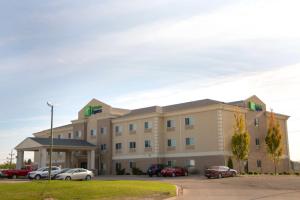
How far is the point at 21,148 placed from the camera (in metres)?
61.0

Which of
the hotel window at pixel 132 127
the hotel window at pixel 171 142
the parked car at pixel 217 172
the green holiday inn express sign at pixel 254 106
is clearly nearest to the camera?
the parked car at pixel 217 172

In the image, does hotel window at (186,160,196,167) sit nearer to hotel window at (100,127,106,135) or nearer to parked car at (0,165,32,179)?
hotel window at (100,127,106,135)

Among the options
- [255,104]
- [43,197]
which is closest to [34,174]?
[43,197]

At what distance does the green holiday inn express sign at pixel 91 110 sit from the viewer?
223ft

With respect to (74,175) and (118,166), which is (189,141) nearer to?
(118,166)

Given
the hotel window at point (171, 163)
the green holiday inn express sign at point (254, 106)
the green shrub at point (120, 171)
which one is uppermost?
the green holiday inn express sign at point (254, 106)

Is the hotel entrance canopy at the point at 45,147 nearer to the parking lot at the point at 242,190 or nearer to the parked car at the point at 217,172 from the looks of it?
the parked car at the point at 217,172

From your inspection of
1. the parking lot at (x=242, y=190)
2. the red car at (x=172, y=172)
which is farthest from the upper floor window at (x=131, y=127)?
the parking lot at (x=242, y=190)

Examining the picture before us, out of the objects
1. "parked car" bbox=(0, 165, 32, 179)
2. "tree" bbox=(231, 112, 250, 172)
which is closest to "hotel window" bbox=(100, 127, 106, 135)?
"parked car" bbox=(0, 165, 32, 179)

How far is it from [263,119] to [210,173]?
18.9m

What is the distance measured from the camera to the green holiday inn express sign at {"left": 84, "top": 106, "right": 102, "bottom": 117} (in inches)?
2677

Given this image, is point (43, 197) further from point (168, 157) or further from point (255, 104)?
point (255, 104)

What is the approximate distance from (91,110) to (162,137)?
17.0 meters

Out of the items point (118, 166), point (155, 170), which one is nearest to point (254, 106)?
point (155, 170)
